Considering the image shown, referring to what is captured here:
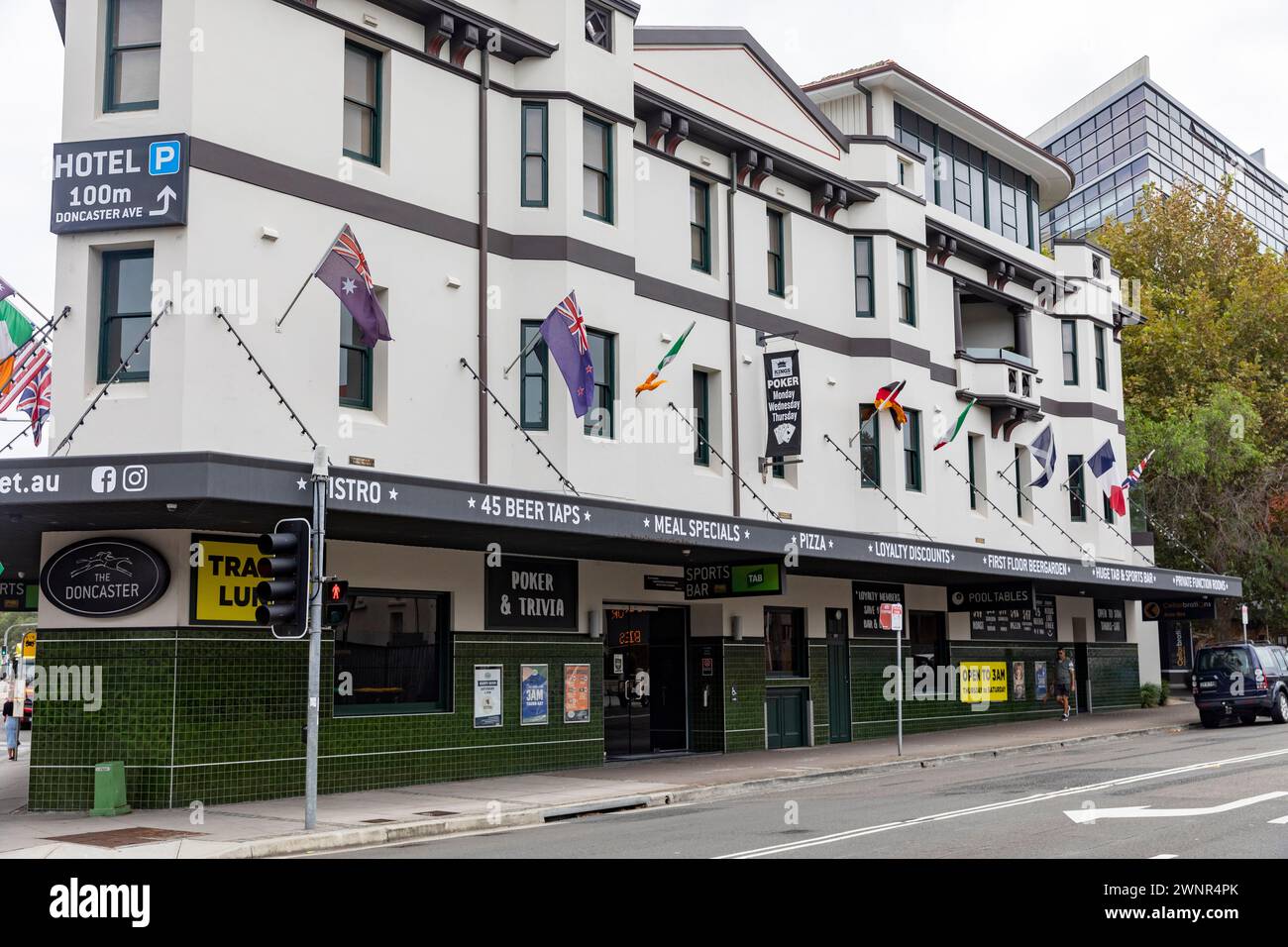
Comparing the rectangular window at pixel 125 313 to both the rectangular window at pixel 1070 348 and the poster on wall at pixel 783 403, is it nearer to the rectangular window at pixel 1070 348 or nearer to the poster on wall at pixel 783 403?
the poster on wall at pixel 783 403

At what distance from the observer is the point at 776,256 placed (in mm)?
26734

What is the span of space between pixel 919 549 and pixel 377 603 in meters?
11.0

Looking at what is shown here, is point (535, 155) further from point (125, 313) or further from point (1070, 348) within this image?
point (1070, 348)

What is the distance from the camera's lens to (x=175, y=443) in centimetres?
1652

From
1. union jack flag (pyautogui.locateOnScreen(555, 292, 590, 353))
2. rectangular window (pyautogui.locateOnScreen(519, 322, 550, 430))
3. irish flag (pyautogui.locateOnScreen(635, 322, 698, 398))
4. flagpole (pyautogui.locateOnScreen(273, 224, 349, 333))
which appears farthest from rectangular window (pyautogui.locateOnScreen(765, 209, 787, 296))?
flagpole (pyautogui.locateOnScreen(273, 224, 349, 333))

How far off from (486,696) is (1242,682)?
18.1m

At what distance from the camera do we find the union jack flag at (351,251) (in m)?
17.0

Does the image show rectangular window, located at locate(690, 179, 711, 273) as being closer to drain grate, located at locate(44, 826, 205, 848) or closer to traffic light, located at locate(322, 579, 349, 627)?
traffic light, located at locate(322, 579, 349, 627)

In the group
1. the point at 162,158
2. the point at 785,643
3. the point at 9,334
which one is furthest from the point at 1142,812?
the point at 9,334

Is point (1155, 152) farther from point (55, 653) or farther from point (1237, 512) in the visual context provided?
point (55, 653)

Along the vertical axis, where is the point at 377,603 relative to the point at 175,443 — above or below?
below

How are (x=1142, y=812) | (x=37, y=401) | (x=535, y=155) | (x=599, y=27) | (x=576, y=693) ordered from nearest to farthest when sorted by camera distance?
1. (x=1142, y=812)
2. (x=37, y=401)
3. (x=535, y=155)
4. (x=576, y=693)
5. (x=599, y=27)

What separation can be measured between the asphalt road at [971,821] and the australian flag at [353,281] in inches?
268
